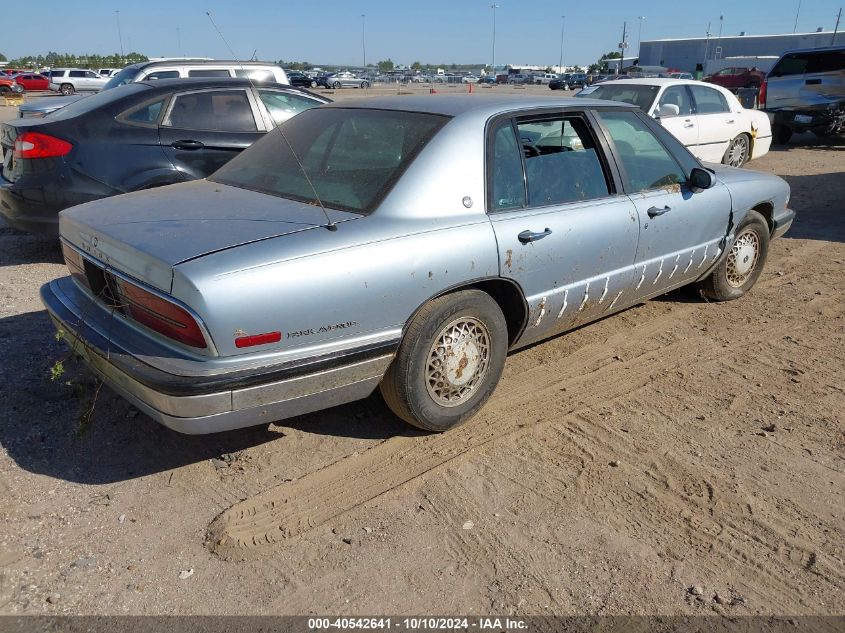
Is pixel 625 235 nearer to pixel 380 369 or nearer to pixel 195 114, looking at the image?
pixel 380 369

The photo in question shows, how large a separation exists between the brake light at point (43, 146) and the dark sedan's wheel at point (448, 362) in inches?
158

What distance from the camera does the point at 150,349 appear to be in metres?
2.90

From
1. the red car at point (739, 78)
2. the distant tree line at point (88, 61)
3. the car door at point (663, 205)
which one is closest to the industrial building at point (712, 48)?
the red car at point (739, 78)

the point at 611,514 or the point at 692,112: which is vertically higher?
the point at 692,112

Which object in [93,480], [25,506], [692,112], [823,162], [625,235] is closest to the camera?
[25,506]

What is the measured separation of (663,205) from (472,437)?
202 centimetres

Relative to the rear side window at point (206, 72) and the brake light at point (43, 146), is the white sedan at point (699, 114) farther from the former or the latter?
the brake light at point (43, 146)

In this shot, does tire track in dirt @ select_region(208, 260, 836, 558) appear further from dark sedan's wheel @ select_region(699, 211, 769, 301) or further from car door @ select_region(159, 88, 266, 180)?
car door @ select_region(159, 88, 266, 180)

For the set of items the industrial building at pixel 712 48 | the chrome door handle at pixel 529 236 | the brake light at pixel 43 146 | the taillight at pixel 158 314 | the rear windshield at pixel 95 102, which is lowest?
the taillight at pixel 158 314

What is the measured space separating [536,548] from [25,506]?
84.2 inches

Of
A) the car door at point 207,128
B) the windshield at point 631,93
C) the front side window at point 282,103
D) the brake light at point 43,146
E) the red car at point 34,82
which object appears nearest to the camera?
the brake light at point 43,146

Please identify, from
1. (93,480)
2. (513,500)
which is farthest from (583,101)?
(93,480)

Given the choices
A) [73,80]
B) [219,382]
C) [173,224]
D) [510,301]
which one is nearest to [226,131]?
[173,224]

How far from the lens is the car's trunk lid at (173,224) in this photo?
2861mm
